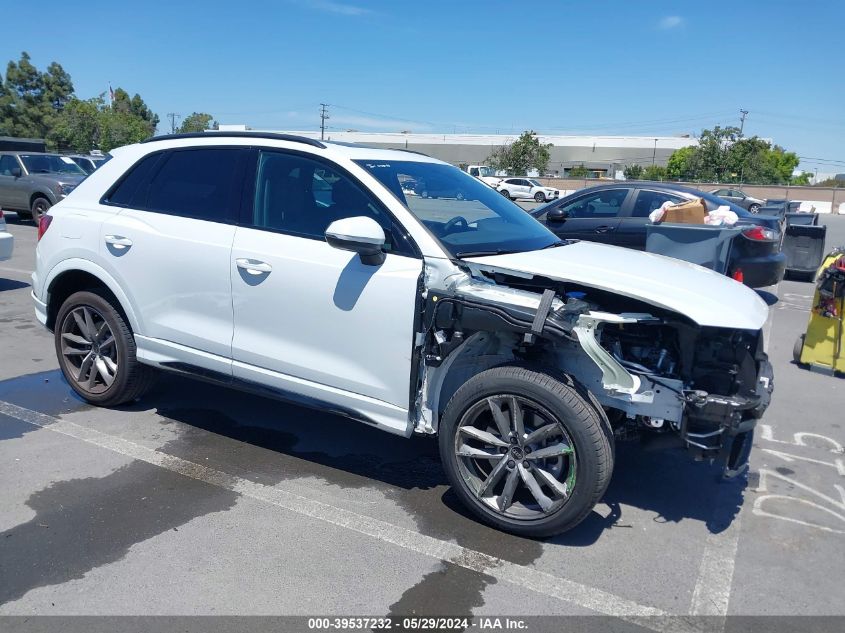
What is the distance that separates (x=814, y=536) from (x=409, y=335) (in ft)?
7.93

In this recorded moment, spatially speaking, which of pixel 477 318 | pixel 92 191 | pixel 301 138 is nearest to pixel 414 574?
pixel 477 318

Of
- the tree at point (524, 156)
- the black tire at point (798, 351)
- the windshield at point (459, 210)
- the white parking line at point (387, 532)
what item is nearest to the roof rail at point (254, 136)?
the windshield at point (459, 210)

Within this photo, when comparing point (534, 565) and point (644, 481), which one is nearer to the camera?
point (534, 565)

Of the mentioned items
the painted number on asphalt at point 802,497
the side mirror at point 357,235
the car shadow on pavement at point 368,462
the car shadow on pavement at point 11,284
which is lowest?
the car shadow on pavement at point 368,462

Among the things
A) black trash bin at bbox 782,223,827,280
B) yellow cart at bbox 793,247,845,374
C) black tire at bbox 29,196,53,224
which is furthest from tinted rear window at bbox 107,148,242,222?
black tire at bbox 29,196,53,224

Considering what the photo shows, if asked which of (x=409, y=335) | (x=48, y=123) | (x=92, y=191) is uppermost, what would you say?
(x=48, y=123)

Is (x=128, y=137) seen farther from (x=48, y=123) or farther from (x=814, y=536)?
(x=814, y=536)

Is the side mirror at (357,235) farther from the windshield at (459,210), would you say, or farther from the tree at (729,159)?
the tree at (729,159)

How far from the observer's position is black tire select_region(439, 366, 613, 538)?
3361 mm

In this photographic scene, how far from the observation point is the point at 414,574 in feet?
10.8

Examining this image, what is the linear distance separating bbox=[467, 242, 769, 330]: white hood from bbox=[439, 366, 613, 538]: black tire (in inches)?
21.7

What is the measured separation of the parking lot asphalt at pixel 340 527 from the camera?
3.12 m

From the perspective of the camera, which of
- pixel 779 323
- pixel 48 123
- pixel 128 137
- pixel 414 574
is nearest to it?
pixel 414 574

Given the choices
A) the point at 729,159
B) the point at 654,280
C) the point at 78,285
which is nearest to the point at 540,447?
the point at 654,280
